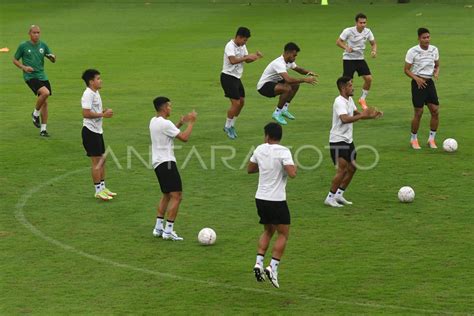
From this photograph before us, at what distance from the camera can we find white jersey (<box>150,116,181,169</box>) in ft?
56.2

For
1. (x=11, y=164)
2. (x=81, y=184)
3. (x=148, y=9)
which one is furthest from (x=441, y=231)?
(x=148, y=9)

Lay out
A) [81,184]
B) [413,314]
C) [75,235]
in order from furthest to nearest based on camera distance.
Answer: [81,184], [75,235], [413,314]

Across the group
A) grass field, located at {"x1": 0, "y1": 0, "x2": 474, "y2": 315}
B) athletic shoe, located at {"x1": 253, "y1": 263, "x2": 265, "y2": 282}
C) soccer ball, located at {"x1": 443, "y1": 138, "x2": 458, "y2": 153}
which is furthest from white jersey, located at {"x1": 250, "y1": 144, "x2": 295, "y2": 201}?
soccer ball, located at {"x1": 443, "y1": 138, "x2": 458, "y2": 153}

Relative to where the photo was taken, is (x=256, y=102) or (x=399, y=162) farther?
(x=256, y=102)

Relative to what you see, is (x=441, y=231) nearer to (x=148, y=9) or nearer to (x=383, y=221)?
(x=383, y=221)

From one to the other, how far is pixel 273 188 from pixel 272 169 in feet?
0.94

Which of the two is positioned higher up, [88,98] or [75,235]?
[88,98]

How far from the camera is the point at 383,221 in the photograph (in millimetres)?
18766

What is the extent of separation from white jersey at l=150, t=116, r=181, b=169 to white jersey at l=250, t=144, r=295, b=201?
92.8 inches

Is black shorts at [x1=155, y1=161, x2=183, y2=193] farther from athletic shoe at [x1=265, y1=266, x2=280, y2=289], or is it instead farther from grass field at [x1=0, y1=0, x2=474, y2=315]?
athletic shoe at [x1=265, y1=266, x2=280, y2=289]

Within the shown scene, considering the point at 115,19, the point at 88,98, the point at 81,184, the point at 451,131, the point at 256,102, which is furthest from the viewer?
the point at 115,19

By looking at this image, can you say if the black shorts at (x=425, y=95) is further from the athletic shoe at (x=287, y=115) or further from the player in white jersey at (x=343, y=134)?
the player in white jersey at (x=343, y=134)

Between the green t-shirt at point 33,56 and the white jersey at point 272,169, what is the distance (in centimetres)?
1202

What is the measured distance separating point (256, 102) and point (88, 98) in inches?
451
